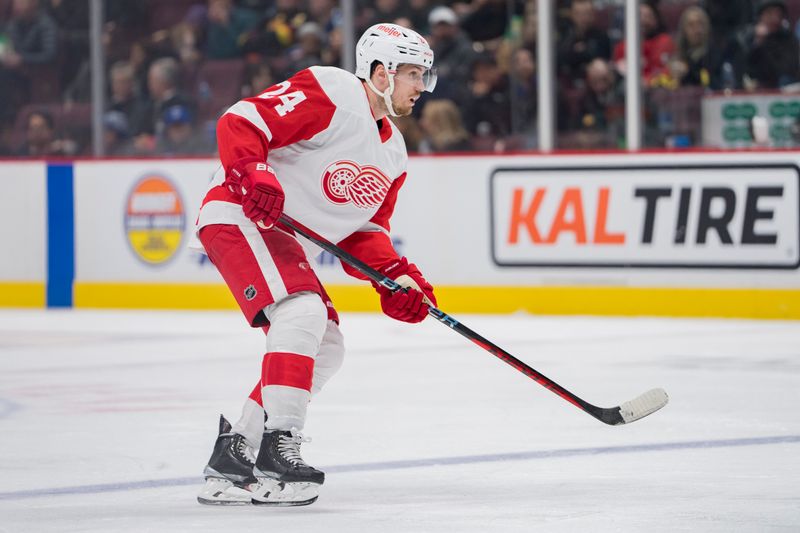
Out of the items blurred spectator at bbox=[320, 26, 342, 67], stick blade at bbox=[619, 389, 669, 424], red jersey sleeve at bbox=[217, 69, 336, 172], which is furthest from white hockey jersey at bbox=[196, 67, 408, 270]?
blurred spectator at bbox=[320, 26, 342, 67]

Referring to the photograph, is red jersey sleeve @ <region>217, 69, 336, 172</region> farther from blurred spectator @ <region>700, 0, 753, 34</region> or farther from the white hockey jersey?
blurred spectator @ <region>700, 0, 753, 34</region>

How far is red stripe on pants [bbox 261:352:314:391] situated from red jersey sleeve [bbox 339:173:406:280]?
1.43ft

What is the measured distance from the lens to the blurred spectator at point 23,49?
10109mm

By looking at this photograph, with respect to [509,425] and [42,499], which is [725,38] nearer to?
[509,425]

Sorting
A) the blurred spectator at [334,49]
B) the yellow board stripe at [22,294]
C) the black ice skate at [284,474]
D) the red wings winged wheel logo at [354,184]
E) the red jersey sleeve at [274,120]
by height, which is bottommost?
the yellow board stripe at [22,294]

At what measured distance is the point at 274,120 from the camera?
3.68m

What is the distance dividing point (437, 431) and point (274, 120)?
4.45 ft

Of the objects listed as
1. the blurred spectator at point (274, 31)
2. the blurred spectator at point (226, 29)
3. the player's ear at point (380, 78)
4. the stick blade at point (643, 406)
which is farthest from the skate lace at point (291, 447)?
the blurred spectator at point (226, 29)

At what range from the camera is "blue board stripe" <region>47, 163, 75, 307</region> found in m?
9.56

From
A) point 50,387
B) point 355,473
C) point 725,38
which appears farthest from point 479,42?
point 355,473

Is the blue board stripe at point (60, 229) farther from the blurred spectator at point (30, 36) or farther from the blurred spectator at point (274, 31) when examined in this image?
the blurred spectator at point (274, 31)

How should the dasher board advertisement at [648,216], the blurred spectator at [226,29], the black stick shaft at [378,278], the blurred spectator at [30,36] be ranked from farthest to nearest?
1. the blurred spectator at [30,36]
2. the blurred spectator at [226,29]
3. the dasher board advertisement at [648,216]
4. the black stick shaft at [378,278]

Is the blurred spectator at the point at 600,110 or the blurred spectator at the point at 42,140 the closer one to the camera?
the blurred spectator at the point at 600,110

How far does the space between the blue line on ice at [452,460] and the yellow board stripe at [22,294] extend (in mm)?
5734
